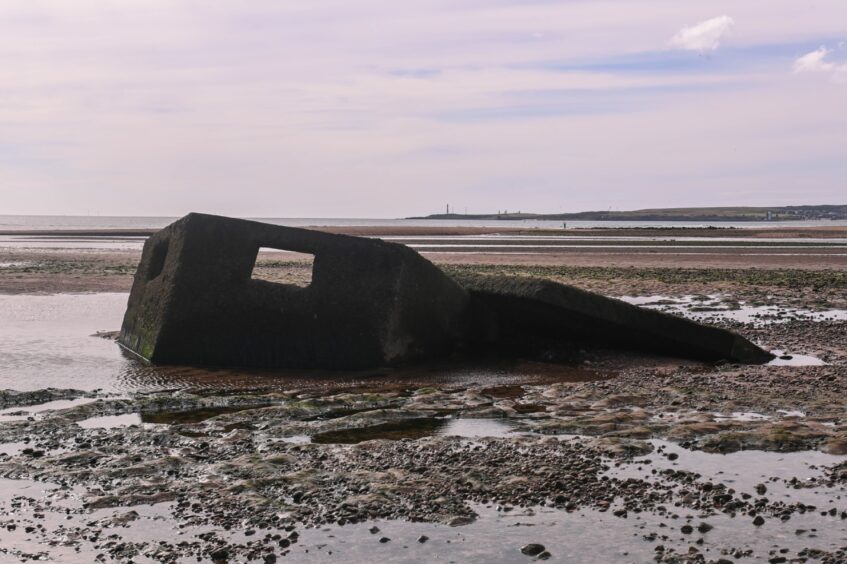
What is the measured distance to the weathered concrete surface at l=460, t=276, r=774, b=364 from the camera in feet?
41.1

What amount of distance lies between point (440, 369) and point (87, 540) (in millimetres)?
6871

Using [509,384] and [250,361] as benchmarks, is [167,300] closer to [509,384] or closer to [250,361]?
[250,361]

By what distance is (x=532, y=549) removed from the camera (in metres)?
5.54

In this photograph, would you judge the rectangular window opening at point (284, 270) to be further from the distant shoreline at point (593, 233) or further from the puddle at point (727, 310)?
the distant shoreline at point (593, 233)

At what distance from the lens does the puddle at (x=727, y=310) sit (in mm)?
16969

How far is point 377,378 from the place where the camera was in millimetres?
11516

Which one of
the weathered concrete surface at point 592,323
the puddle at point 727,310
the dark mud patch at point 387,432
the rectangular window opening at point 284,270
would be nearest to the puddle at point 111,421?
the dark mud patch at point 387,432

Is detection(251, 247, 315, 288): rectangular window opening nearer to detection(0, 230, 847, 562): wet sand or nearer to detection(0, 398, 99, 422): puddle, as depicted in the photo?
detection(0, 230, 847, 562): wet sand

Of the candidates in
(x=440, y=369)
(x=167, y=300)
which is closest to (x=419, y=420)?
(x=440, y=369)

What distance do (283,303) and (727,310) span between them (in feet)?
32.8

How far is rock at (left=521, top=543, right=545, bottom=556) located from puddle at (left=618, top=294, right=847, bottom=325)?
11.9 m

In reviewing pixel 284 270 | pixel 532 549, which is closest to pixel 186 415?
pixel 532 549

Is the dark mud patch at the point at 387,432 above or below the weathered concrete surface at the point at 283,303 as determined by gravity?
below

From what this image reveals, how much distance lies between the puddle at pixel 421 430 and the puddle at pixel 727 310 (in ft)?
30.0
